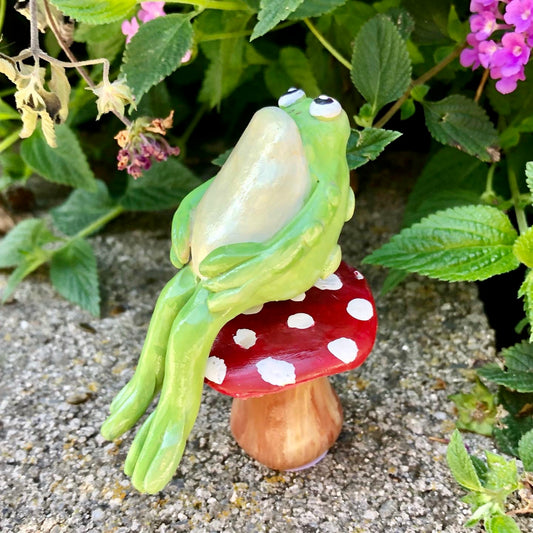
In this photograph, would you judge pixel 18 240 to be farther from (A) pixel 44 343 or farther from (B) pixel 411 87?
(B) pixel 411 87

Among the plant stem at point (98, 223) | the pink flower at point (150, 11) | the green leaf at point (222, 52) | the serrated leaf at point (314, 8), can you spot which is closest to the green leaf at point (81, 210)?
the plant stem at point (98, 223)

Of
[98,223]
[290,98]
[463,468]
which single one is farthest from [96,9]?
[463,468]

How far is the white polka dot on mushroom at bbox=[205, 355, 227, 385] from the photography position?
0.56 metres

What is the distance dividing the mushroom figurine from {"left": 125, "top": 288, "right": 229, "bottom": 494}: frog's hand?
0.02m

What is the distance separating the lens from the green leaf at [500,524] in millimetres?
555

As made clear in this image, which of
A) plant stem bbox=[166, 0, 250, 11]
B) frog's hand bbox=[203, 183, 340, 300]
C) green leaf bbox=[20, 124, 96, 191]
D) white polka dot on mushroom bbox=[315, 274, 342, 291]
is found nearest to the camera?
frog's hand bbox=[203, 183, 340, 300]

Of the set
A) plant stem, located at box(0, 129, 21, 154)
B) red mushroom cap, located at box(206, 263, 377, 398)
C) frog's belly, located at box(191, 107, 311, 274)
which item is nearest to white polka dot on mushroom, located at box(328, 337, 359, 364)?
red mushroom cap, located at box(206, 263, 377, 398)

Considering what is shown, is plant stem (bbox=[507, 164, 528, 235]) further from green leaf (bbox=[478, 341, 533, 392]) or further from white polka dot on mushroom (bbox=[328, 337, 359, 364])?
white polka dot on mushroom (bbox=[328, 337, 359, 364])

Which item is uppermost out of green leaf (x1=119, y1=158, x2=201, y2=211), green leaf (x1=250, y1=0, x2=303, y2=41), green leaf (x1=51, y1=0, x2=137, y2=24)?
green leaf (x1=51, y1=0, x2=137, y2=24)

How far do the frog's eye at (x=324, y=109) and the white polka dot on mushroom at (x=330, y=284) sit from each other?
0.52 ft

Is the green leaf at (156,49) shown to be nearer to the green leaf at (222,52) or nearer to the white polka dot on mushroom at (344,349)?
the green leaf at (222,52)

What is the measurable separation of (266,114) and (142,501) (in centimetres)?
38

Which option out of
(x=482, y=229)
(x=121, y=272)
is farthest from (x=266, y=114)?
(x=121, y=272)

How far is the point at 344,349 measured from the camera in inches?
22.3
